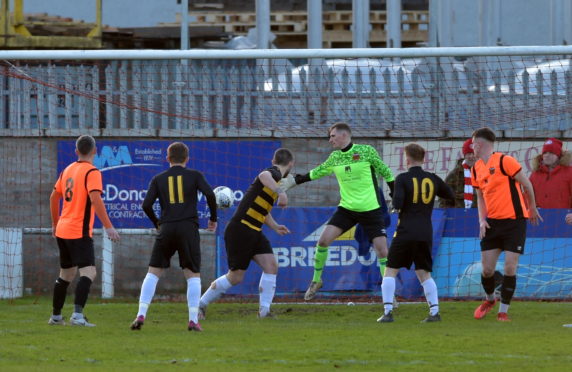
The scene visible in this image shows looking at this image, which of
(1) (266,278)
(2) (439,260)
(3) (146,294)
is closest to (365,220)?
(1) (266,278)

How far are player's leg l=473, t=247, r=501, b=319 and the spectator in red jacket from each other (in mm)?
2850

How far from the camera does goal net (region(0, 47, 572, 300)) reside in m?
17.1

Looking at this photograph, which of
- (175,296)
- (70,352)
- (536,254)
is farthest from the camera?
(175,296)

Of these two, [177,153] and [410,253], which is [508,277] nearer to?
[410,253]

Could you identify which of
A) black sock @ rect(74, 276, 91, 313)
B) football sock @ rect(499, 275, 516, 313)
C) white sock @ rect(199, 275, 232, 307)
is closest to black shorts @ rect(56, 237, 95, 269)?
black sock @ rect(74, 276, 91, 313)

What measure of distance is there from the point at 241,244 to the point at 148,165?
541 centimetres

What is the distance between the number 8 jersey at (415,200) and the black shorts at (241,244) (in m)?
1.50

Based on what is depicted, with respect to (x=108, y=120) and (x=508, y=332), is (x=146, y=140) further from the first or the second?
(x=508, y=332)

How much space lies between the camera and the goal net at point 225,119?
17109mm

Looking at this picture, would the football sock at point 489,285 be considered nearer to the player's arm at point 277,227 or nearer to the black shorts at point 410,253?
the black shorts at point 410,253

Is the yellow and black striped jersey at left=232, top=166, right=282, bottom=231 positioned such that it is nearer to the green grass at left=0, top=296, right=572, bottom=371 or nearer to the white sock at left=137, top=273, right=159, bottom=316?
the green grass at left=0, top=296, right=572, bottom=371

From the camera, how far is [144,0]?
33.1m

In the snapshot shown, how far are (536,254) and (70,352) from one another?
7.37m

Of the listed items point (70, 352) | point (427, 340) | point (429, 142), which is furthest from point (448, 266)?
point (70, 352)
